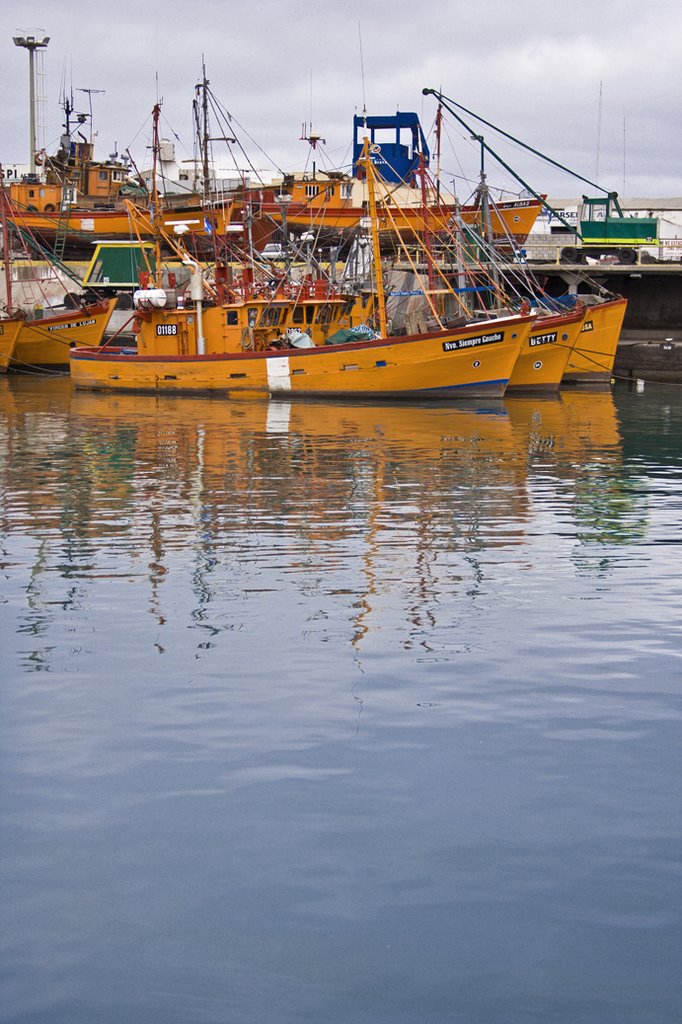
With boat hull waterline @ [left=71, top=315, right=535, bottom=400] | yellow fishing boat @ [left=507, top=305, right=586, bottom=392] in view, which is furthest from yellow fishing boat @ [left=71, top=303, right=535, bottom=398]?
yellow fishing boat @ [left=507, top=305, right=586, bottom=392]

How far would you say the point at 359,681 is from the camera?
29.9 ft

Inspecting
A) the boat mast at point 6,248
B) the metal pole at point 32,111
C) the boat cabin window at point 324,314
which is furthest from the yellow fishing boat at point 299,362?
the metal pole at point 32,111

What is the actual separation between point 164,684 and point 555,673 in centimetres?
285

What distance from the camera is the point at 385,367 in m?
35.4

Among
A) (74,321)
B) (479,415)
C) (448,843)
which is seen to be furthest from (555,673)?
(74,321)

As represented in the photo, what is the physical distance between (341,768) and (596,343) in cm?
3385

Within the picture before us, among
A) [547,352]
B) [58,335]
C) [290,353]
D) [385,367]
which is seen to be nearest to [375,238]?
[385,367]

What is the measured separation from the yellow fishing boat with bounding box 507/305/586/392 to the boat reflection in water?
5471mm

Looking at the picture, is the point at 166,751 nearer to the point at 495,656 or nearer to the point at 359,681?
the point at 359,681

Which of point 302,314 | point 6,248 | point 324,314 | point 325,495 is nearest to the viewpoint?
point 325,495

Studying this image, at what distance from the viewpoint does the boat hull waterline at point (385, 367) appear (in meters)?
34.7

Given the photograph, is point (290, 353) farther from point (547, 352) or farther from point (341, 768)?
point (341, 768)

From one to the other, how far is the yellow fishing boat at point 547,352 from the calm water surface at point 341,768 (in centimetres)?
2215

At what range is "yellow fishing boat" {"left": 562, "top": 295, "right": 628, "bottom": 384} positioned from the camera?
128 ft
